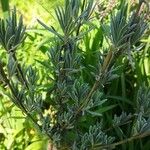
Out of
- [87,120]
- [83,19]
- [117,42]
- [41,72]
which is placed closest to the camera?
[117,42]

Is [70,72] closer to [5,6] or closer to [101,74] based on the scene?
[101,74]

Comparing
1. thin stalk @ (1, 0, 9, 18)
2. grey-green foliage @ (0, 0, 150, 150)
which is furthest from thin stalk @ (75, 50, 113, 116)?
thin stalk @ (1, 0, 9, 18)

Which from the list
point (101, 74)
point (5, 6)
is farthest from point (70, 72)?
point (5, 6)

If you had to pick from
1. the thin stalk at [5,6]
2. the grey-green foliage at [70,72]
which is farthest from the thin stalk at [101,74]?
the thin stalk at [5,6]

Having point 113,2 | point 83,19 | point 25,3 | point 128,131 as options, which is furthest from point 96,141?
point 25,3

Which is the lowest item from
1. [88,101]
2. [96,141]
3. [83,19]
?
[96,141]

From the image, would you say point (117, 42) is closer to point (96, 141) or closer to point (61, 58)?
point (61, 58)

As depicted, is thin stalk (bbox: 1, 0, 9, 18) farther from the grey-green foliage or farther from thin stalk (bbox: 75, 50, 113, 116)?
thin stalk (bbox: 75, 50, 113, 116)

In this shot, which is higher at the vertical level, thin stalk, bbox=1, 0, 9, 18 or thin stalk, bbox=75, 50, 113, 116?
thin stalk, bbox=1, 0, 9, 18

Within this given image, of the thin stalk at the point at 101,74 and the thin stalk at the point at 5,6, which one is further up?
the thin stalk at the point at 5,6

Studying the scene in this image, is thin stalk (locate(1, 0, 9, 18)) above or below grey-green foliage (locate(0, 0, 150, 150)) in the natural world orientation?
above

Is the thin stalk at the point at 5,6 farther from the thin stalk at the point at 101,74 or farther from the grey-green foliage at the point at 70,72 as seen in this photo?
the thin stalk at the point at 101,74
